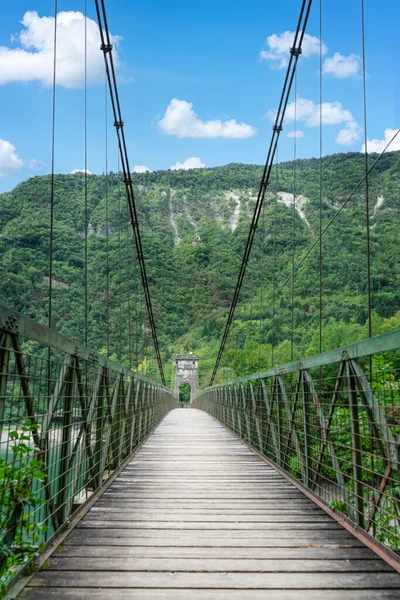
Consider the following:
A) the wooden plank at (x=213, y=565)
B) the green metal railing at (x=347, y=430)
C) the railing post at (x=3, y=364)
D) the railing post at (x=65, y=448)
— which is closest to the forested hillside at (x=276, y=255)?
the green metal railing at (x=347, y=430)

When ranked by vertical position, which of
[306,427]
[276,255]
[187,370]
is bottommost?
[187,370]

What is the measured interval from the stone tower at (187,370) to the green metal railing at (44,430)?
3124cm

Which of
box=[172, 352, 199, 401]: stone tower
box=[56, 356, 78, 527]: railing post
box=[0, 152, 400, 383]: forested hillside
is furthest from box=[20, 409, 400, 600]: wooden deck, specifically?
box=[172, 352, 199, 401]: stone tower

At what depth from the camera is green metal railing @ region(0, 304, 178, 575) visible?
1426mm

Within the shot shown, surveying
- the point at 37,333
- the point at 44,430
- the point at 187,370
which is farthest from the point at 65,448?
the point at 187,370

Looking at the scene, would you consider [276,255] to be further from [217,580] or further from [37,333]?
[217,580]

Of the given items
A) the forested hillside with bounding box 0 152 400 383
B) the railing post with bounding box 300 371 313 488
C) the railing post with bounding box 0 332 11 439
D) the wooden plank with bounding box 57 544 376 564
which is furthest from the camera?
the forested hillside with bounding box 0 152 400 383

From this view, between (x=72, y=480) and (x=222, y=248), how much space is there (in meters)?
22.4

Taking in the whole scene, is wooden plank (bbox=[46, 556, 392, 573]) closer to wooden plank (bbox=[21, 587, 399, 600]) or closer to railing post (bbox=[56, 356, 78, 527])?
wooden plank (bbox=[21, 587, 399, 600])

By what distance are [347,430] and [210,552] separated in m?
0.84

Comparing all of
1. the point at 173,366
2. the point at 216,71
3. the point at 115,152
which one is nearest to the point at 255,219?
the point at 115,152

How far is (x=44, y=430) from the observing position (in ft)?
5.82

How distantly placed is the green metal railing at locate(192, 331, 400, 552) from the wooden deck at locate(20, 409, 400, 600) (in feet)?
0.48

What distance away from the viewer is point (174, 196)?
1841 inches
